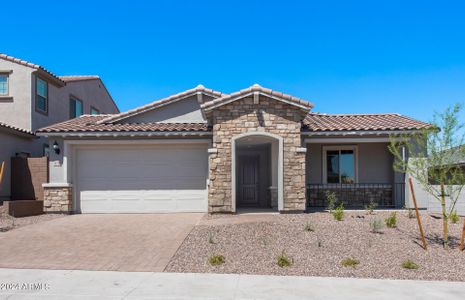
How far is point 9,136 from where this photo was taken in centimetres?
1631

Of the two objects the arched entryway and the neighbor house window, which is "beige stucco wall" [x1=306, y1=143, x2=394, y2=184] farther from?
the arched entryway

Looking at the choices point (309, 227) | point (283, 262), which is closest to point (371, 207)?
point (309, 227)

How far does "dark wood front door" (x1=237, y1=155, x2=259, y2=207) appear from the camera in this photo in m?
16.9

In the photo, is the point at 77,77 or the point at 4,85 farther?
the point at 77,77

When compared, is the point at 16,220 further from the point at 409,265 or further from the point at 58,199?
the point at 409,265

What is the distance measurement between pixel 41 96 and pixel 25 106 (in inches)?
54.3

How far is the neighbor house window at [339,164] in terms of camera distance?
15164 mm

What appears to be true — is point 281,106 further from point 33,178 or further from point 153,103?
point 33,178

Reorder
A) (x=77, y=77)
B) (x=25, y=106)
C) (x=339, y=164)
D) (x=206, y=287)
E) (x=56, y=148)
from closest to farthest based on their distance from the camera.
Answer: (x=206, y=287), (x=56, y=148), (x=339, y=164), (x=25, y=106), (x=77, y=77)

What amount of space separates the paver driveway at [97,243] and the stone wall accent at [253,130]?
1.45 m

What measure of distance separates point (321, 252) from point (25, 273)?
20.5ft

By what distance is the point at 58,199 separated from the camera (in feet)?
45.3

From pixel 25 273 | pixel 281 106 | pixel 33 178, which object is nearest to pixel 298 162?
pixel 281 106

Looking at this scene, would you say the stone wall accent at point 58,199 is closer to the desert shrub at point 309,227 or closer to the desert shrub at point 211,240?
the desert shrub at point 211,240
